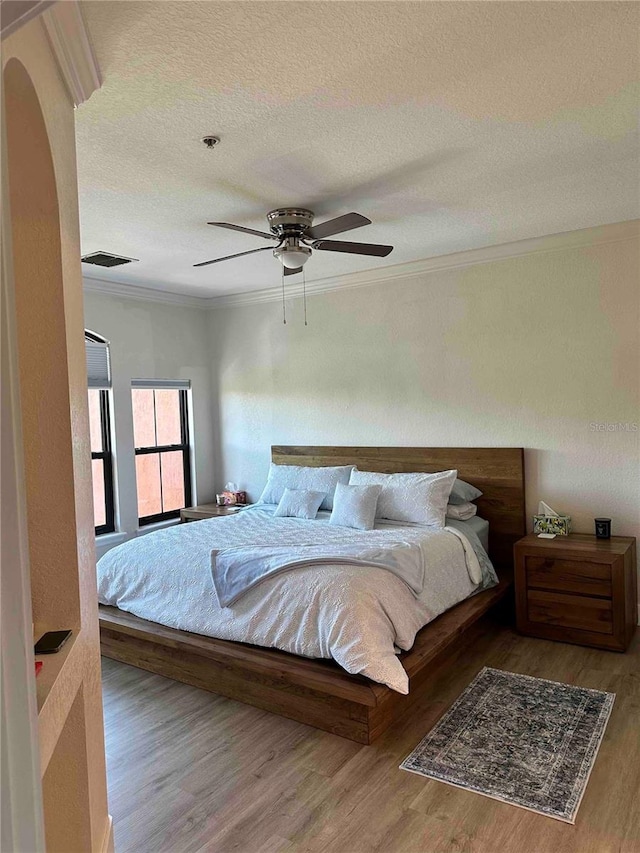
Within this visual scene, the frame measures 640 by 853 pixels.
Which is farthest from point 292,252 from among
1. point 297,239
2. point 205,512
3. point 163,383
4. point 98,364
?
point 205,512

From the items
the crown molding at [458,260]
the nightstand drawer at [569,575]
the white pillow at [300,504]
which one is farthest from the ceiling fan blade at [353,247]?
the nightstand drawer at [569,575]

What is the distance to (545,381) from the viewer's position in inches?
165

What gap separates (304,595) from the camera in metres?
2.95

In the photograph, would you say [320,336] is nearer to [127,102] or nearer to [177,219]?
[177,219]

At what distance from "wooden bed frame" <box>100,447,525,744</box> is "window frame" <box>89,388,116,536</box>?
1.52 m

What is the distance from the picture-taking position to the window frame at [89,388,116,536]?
16.7 ft

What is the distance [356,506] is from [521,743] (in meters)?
1.81

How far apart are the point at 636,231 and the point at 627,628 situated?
2485mm

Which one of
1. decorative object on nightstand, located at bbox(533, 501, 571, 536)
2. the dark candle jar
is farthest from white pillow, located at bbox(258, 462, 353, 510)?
the dark candle jar

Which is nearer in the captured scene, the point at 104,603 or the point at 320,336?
the point at 104,603

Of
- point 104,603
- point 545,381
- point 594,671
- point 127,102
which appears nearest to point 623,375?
point 545,381

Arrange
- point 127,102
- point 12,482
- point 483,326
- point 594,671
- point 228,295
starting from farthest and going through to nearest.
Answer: point 228,295 < point 483,326 < point 594,671 < point 127,102 < point 12,482

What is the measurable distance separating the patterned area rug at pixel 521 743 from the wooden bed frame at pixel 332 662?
0.26 m

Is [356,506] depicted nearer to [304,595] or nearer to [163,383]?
[304,595]
